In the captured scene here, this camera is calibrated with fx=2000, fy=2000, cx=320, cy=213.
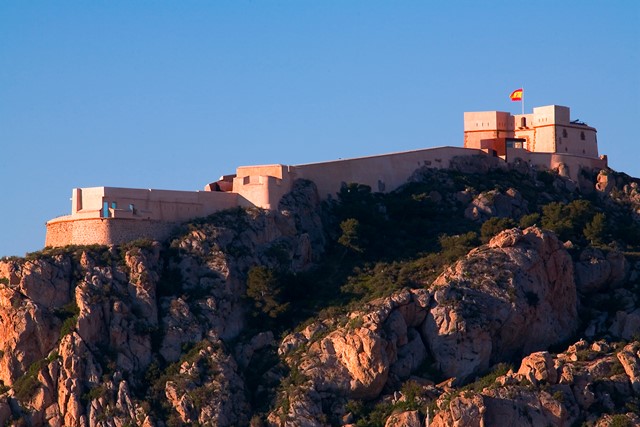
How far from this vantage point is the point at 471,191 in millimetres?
119875

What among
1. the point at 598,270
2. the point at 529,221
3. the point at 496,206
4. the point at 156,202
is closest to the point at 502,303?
the point at 598,270

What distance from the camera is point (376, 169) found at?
120250 mm

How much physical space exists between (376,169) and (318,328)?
66.2 feet

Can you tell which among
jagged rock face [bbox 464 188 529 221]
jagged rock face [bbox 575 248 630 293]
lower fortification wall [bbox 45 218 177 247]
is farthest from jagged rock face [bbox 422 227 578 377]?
lower fortification wall [bbox 45 218 177 247]

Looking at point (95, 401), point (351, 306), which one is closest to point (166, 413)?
point (95, 401)

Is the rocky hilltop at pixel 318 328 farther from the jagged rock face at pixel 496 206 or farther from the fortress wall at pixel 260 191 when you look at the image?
the jagged rock face at pixel 496 206

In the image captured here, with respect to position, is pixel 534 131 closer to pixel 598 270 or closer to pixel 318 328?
pixel 598 270

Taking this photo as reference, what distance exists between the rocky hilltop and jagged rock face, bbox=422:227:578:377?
10 centimetres

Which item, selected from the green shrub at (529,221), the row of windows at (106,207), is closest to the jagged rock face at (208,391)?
the row of windows at (106,207)

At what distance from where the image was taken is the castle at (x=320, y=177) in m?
107

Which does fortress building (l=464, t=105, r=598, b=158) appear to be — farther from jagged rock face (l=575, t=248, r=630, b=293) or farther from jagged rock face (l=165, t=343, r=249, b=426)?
jagged rock face (l=165, t=343, r=249, b=426)

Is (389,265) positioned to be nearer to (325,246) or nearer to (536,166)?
(325,246)

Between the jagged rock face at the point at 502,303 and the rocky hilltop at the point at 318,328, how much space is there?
3.9 inches

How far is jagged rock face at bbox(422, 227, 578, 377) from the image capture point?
100 meters
